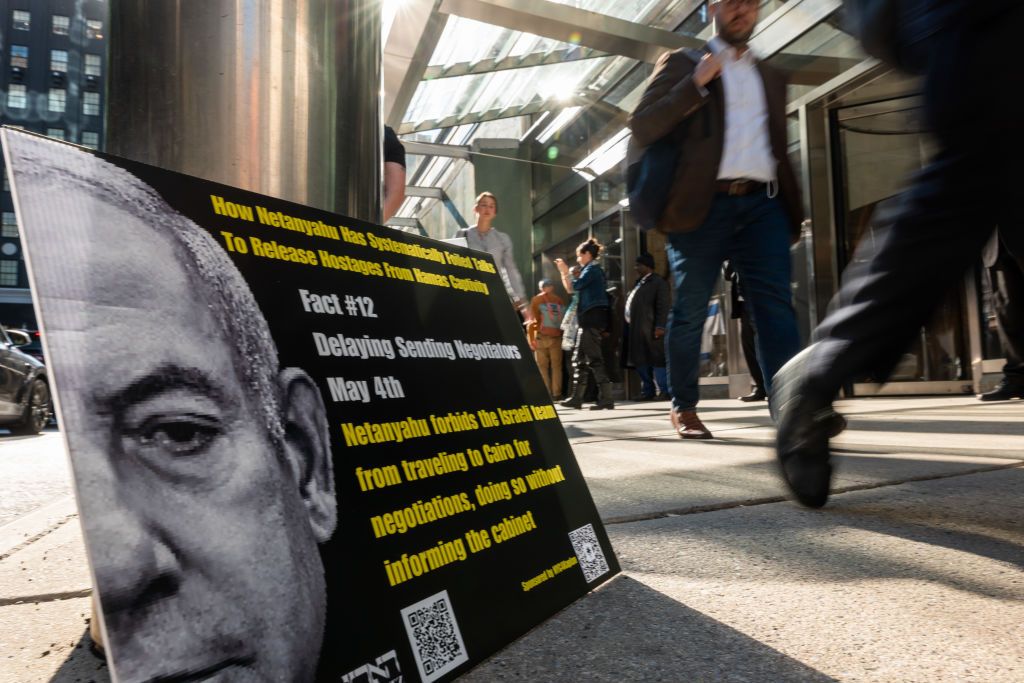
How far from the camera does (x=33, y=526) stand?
2287 millimetres

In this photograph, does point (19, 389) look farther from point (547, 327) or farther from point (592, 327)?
point (592, 327)

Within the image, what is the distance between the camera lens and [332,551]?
0.90 metres

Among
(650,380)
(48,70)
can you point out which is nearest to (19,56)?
(48,70)

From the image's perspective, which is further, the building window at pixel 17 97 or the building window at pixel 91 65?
the building window at pixel 91 65

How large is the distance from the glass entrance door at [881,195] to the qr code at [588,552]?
7.98 meters

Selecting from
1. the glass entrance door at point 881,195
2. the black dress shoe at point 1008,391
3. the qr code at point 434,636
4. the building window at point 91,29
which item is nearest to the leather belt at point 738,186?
the qr code at point 434,636

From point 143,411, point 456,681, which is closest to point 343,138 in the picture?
point 143,411

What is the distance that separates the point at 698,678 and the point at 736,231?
2.56 m

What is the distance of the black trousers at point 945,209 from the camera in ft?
4.27

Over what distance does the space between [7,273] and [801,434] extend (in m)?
61.6

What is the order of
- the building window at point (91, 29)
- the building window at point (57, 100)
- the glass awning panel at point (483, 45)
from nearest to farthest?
the glass awning panel at point (483, 45)
the building window at point (57, 100)
the building window at point (91, 29)

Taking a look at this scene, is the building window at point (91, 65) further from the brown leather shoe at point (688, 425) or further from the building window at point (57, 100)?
the brown leather shoe at point (688, 425)

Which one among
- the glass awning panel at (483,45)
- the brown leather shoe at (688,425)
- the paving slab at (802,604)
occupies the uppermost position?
the glass awning panel at (483,45)

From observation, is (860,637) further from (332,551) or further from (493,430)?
(332,551)
